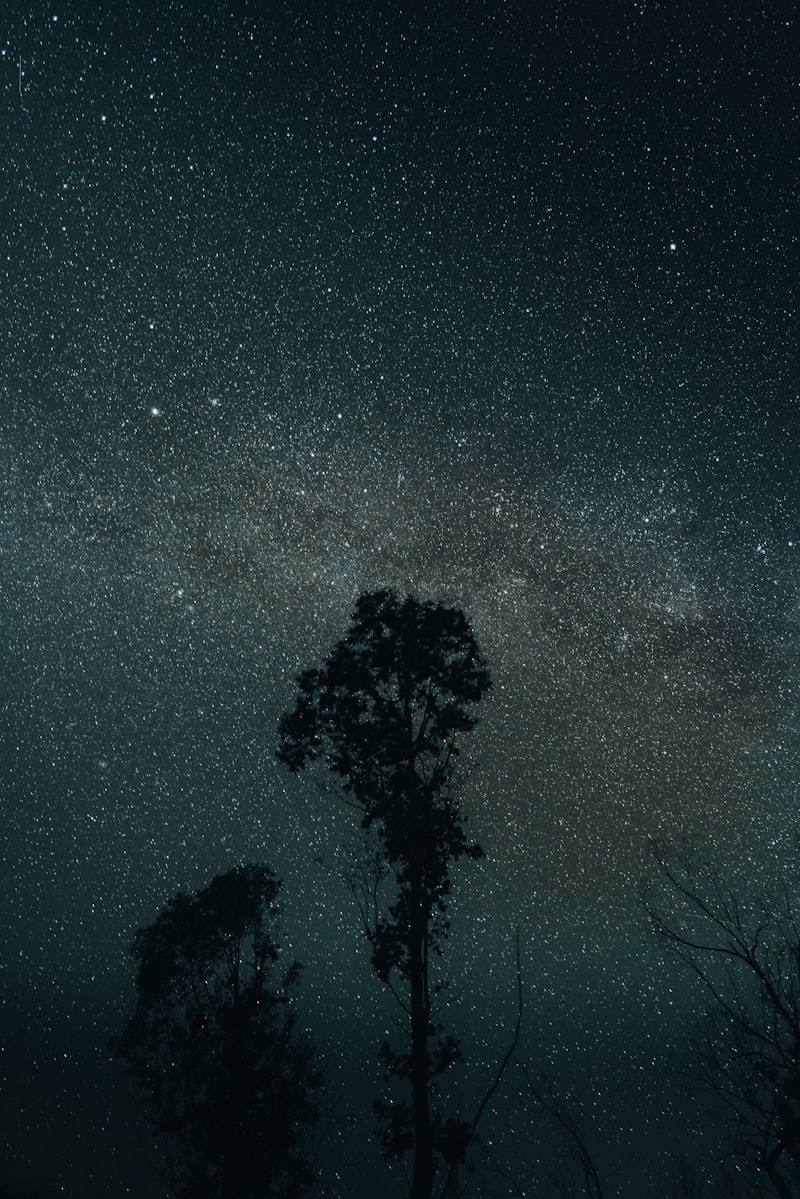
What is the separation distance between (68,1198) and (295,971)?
19340 centimetres

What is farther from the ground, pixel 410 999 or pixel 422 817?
pixel 422 817

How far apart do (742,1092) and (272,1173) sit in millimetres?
13075

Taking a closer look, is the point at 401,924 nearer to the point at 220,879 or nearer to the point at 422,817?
the point at 422,817

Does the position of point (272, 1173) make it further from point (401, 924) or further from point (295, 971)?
point (401, 924)

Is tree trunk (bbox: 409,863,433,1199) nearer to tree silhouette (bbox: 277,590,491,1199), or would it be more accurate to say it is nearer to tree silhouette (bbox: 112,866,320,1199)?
tree silhouette (bbox: 277,590,491,1199)

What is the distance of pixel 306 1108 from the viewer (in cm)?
1811

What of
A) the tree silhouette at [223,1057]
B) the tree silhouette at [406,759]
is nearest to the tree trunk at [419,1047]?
the tree silhouette at [406,759]

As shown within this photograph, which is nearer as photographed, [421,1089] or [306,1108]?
[421,1089]

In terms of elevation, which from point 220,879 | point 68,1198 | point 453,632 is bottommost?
point 68,1198

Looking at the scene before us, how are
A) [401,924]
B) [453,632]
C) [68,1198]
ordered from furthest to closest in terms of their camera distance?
[68,1198] → [453,632] → [401,924]

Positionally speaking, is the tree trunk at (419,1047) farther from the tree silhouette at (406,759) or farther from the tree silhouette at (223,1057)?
the tree silhouette at (223,1057)

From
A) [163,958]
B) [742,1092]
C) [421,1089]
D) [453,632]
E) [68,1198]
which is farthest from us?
[68,1198]

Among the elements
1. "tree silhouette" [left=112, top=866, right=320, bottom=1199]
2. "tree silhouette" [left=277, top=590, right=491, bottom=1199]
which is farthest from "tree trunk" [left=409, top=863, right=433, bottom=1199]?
"tree silhouette" [left=112, top=866, right=320, bottom=1199]

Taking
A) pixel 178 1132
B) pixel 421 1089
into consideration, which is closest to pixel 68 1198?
pixel 178 1132
